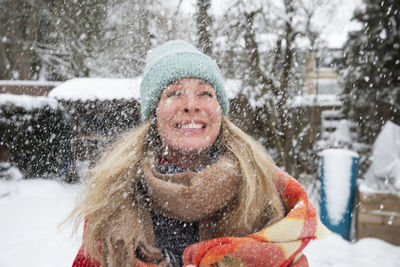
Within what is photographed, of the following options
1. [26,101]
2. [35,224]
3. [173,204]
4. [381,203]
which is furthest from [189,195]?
[26,101]

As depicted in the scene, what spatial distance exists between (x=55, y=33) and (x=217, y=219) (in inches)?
430

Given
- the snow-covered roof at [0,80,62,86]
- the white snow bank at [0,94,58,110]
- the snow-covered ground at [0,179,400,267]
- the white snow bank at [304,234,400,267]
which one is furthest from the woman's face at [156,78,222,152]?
the snow-covered roof at [0,80,62,86]

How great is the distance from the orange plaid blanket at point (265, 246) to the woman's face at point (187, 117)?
1.30 ft

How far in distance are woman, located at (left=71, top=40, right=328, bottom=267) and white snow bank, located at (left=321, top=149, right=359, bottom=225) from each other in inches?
125

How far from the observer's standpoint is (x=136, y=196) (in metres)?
1.26

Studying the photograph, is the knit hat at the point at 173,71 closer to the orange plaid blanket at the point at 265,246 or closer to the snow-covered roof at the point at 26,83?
the orange plaid blanket at the point at 265,246

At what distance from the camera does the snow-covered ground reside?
144 inches

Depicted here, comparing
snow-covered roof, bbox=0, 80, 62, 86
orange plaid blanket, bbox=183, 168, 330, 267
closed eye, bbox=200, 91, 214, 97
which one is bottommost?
snow-covered roof, bbox=0, 80, 62, 86

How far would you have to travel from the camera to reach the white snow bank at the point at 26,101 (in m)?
7.30

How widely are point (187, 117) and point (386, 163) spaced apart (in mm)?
4080

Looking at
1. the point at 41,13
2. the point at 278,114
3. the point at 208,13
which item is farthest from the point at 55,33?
the point at 278,114

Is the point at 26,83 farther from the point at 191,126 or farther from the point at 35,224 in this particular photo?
the point at 191,126

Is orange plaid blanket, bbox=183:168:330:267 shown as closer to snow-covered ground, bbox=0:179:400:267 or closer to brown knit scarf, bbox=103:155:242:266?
brown knit scarf, bbox=103:155:242:266

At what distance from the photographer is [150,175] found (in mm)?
1216
